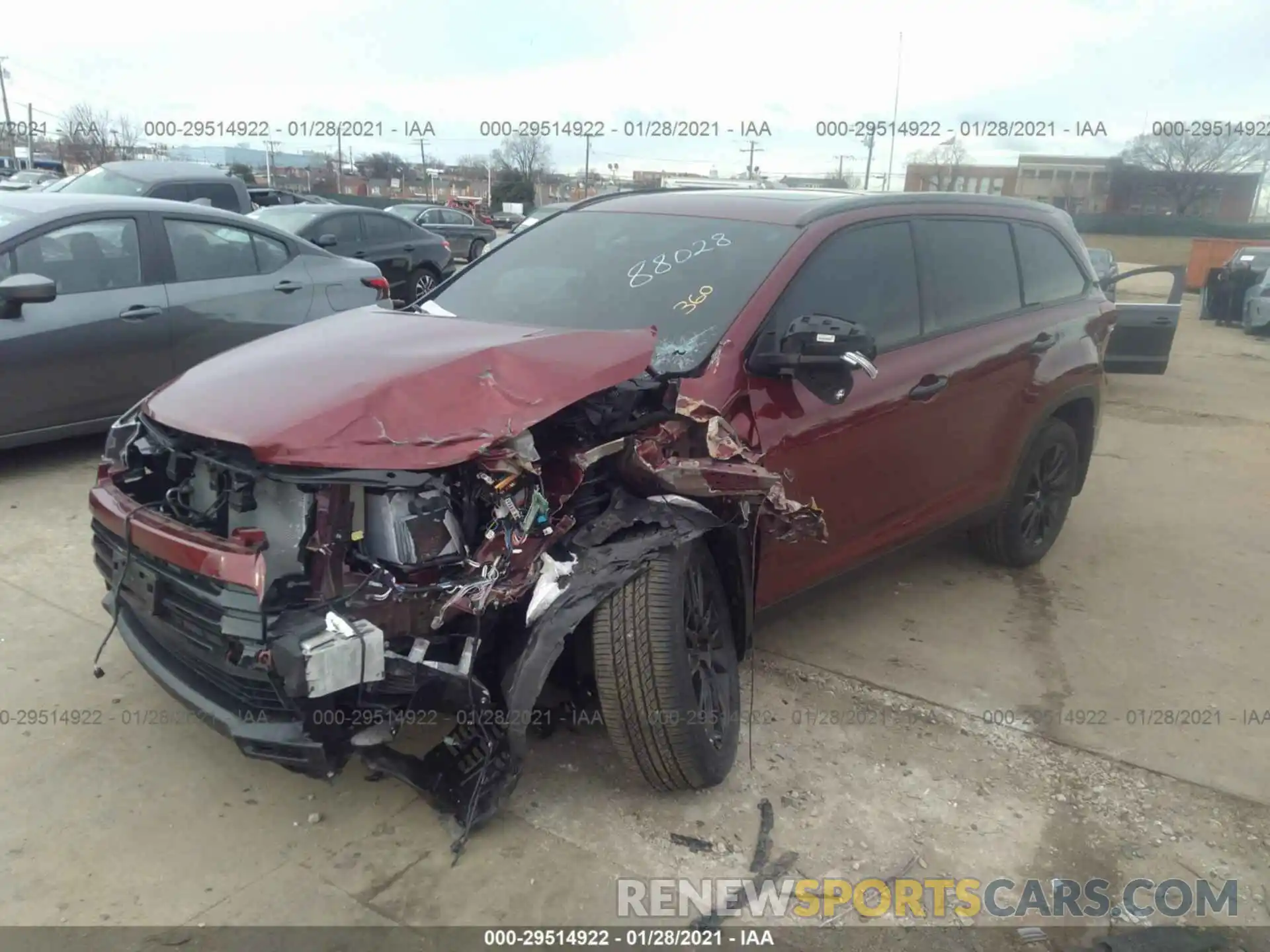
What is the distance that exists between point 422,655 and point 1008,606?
10.4 feet

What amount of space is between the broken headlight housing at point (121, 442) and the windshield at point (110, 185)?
808 cm

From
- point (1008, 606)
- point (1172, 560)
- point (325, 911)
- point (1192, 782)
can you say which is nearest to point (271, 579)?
point (325, 911)

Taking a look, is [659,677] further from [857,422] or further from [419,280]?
[419,280]

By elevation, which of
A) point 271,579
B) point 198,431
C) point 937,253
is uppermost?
point 937,253

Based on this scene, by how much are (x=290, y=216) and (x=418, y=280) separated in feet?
6.95

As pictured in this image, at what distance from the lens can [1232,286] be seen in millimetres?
18516

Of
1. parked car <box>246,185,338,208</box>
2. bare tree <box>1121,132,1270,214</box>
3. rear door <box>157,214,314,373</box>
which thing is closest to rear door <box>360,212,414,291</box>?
parked car <box>246,185,338,208</box>

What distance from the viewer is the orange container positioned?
2873 centimetres

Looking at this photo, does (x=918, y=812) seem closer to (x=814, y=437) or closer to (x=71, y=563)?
(x=814, y=437)

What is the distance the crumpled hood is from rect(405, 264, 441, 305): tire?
10.8m

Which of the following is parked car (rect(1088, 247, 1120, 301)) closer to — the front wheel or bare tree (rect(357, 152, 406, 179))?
the front wheel

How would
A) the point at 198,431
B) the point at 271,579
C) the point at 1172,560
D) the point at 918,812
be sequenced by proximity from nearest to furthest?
the point at 271,579 → the point at 198,431 → the point at 918,812 → the point at 1172,560

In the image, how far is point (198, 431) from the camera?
8.38ft

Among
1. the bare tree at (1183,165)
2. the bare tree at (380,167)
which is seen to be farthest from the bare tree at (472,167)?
the bare tree at (1183,165)
